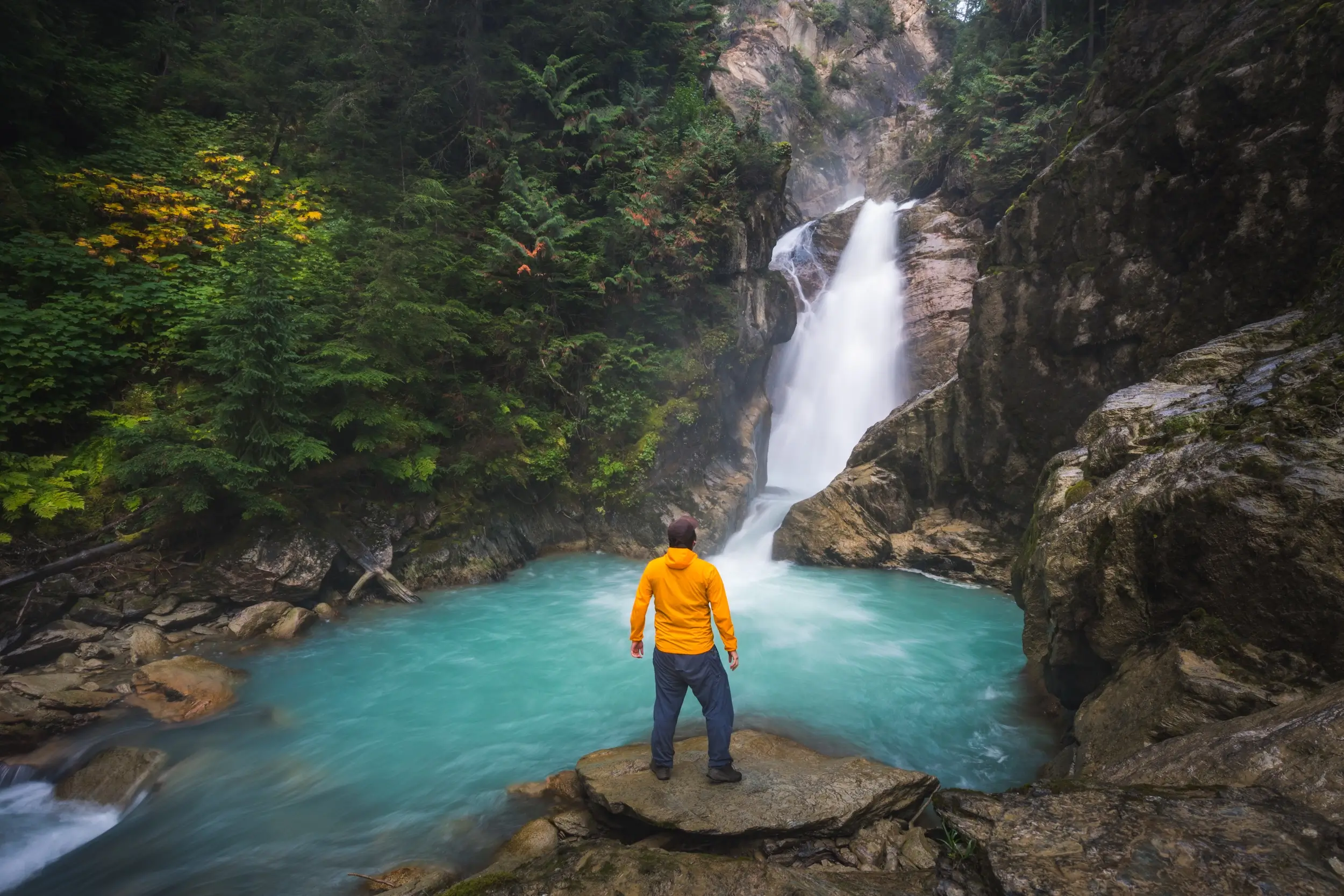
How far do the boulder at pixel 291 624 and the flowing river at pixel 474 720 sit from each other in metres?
0.26

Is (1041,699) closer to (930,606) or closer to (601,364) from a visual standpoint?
(930,606)

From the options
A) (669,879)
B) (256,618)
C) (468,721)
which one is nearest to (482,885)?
(669,879)

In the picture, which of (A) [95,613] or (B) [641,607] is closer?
(B) [641,607]

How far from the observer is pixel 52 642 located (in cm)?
706

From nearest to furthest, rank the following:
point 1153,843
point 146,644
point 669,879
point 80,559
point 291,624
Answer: point 1153,843
point 669,879
point 146,644
point 80,559
point 291,624

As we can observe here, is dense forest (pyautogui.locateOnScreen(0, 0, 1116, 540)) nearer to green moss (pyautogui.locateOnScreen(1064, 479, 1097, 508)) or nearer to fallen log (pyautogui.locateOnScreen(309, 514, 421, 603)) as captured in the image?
fallen log (pyautogui.locateOnScreen(309, 514, 421, 603))

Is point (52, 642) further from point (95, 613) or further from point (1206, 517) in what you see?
point (1206, 517)

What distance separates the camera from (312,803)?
17.7 ft

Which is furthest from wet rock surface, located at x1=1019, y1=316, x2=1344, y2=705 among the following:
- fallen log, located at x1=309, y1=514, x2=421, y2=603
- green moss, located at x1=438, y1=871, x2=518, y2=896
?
fallen log, located at x1=309, y1=514, x2=421, y2=603

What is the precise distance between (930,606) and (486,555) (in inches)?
339

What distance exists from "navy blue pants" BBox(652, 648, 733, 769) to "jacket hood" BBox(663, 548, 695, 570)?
2.05 ft

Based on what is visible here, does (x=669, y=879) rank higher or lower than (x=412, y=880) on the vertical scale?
higher

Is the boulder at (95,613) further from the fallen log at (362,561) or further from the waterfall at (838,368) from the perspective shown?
the waterfall at (838,368)

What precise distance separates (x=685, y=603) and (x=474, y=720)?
4425 millimetres
